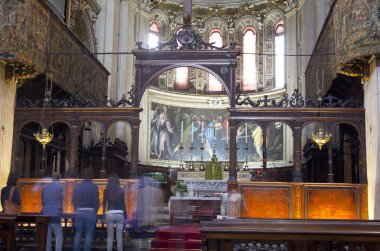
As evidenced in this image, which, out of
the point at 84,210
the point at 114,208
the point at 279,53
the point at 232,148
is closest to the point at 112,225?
the point at 114,208

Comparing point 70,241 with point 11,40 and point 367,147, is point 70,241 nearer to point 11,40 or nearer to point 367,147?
point 11,40

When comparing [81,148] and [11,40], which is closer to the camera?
[11,40]

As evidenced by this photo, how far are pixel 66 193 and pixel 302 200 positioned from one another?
6.70 m

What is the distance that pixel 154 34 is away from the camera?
32.2m

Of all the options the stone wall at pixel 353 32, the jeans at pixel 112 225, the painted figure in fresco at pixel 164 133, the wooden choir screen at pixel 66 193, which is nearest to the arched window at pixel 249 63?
the painted figure in fresco at pixel 164 133

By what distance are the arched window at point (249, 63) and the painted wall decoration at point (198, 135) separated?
7.91ft

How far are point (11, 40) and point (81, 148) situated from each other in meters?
7.87

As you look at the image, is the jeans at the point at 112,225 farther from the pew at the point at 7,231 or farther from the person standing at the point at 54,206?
the pew at the point at 7,231

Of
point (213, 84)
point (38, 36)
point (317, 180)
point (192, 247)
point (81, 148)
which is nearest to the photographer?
point (192, 247)

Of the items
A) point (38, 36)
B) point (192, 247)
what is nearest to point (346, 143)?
point (192, 247)

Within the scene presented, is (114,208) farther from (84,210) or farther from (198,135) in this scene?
(198,135)

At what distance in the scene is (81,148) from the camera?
21656 millimetres

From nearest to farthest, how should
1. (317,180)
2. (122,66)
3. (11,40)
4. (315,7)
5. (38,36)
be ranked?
1. (11,40)
2. (38,36)
3. (317,180)
4. (315,7)
5. (122,66)

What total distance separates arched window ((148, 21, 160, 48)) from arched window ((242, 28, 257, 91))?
520 cm
